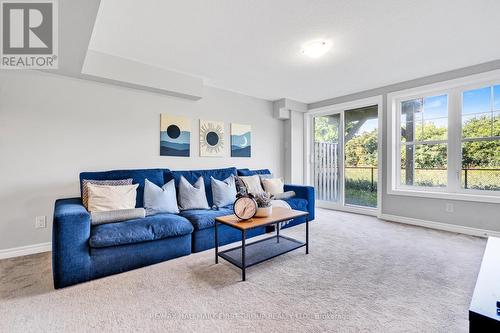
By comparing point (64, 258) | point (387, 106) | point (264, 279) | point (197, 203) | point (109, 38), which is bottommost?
point (264, 279)

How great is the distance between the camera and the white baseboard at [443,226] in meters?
3.11

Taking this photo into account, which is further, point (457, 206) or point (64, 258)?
point (457, 206)

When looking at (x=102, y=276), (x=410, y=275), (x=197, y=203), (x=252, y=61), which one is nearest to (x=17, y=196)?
(x=102, y=276)

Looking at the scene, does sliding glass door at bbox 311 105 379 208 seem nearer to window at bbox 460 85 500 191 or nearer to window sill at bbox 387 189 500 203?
window sill at bbox 387 189 500 203

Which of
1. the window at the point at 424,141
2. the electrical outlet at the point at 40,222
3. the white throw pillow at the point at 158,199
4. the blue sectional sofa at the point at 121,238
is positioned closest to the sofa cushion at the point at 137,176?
the blue sectional sofa at the point at 121,238

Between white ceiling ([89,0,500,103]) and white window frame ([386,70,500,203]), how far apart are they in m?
0.26

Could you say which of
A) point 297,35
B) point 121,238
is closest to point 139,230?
point 121,238

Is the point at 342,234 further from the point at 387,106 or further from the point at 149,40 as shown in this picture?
the point at 149,40

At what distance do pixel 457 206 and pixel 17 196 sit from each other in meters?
5.60

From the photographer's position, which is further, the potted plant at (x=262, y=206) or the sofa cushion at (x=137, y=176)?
the sofa cushion at (x=137, y=176)

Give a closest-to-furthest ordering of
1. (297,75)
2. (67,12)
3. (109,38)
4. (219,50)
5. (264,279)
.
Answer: (67,12), (264,279), (109,38), (219,50), (297,75)

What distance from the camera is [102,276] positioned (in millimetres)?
2061

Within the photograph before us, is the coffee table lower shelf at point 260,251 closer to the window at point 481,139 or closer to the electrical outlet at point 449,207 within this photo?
the electrical outlet at point 449,207

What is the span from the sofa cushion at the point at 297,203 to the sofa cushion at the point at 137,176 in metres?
1.91
